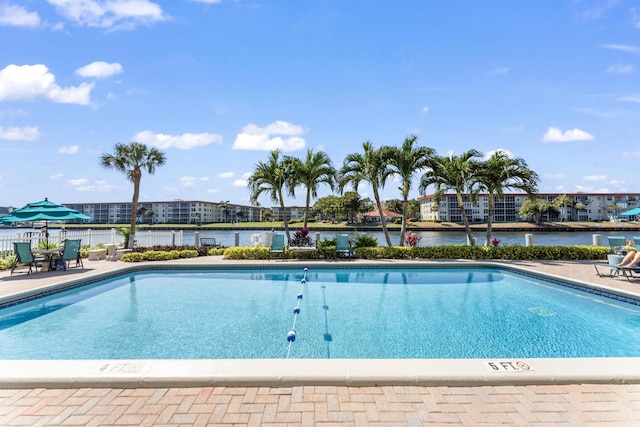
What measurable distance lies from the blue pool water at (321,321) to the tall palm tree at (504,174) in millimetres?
5730

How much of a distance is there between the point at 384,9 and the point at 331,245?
31.0 ft

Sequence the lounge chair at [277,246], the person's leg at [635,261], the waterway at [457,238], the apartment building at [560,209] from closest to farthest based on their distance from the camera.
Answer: the person's leg at [635,261]
the lounge chair at [277,246]
the waterway at [457,238]
the apartment building at [560,209]

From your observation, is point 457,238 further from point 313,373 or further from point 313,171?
point 313,373

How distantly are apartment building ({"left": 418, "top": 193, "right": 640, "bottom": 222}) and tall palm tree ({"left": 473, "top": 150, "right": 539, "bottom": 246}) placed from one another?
71523 mm

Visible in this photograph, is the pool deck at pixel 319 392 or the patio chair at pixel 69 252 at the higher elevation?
the patio chair at pixel 69 252

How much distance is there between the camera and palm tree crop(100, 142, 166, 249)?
1758 cm

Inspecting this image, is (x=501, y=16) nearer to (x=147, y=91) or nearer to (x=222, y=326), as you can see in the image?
(x=222, y=326)

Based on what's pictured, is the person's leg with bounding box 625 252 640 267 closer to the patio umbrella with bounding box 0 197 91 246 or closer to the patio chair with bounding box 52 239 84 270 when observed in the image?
the patio umbrella with bounding box 0 197 91 246

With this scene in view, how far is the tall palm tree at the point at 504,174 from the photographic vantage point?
14695 mm

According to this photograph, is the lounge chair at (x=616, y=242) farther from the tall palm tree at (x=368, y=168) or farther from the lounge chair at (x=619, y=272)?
the tall palm tree at (x=368, y=168)

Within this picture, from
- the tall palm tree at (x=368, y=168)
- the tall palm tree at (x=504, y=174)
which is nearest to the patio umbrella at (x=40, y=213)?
the tall palm tree at (x=368, y=168)

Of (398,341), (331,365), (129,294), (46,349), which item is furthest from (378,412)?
(129,294)

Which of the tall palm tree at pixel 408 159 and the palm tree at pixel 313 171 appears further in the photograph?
the palm tree at pixel 313 171

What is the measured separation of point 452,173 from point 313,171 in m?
6.80
